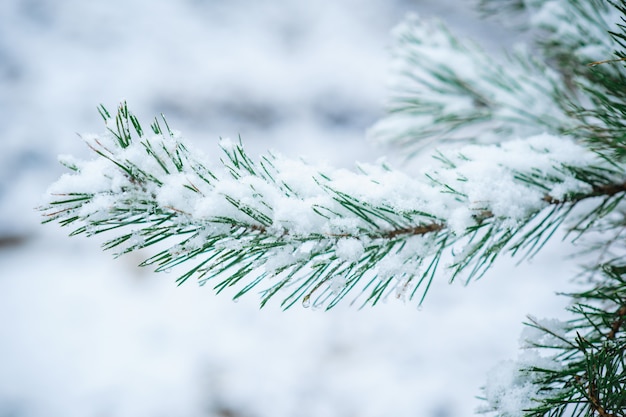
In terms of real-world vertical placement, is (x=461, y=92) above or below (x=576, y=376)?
above

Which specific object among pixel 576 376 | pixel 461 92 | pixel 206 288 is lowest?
pixel 576 376

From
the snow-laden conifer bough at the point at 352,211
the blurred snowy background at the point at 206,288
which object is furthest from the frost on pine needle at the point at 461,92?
the blurred snowy background at the point at 206,288

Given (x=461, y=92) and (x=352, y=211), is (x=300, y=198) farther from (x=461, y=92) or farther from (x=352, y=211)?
(x=461, y=92)

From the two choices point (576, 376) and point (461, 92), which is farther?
point (461, 92)

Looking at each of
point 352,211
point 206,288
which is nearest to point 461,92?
point 352,211

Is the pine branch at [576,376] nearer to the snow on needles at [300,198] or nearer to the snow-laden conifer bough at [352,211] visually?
the snow-laden conifer bough at [352,211]

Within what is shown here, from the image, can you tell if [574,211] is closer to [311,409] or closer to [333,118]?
[311,409]

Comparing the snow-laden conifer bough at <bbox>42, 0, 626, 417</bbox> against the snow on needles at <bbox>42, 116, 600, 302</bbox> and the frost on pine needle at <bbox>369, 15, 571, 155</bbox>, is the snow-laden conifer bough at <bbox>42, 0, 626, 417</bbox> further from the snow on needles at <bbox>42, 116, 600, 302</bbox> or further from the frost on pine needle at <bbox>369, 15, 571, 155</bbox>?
the frost on pine needle at <bbox>369, 15, 571, 155</bbox>
